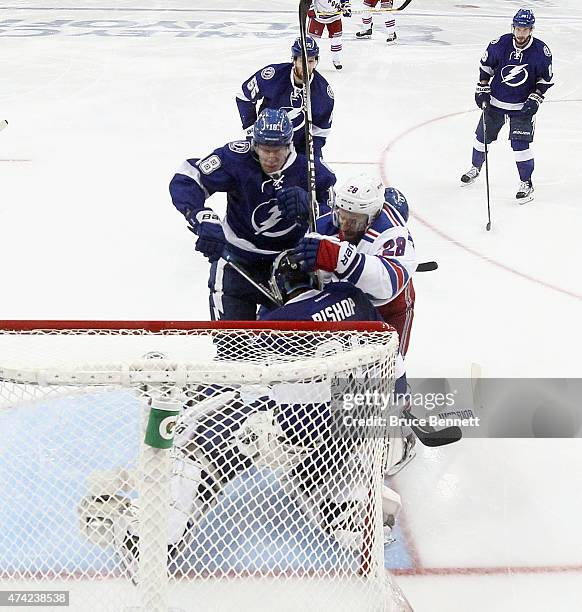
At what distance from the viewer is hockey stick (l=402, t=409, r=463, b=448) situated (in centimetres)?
250

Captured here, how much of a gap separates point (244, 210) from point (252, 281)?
0.26 m

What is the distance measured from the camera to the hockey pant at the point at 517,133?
4.83 metres

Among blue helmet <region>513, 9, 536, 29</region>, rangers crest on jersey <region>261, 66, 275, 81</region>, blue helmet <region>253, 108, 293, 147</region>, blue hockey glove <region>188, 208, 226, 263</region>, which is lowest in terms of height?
blue hockey glove <region>188, 208, 226, 263</region>

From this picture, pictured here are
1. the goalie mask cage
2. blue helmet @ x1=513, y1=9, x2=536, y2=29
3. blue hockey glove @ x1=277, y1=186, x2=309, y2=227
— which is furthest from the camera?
blue helmet @ x1=513, y1=9, x2=536, y2=29

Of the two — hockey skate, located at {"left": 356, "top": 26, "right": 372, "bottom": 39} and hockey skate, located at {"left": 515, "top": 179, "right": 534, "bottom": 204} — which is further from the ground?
hockey skate, located at {"left": 515, "top": 179, "right": 534, "bottom": 204}

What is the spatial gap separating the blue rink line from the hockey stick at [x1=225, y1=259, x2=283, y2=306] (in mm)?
875

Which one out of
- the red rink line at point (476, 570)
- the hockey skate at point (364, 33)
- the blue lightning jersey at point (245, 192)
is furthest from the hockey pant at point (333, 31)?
the red rink line at point (476, 570)

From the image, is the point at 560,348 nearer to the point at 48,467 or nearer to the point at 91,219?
the point at 48,467

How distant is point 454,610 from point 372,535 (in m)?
0.33

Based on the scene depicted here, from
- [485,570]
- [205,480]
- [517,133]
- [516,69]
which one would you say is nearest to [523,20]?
[516,69]

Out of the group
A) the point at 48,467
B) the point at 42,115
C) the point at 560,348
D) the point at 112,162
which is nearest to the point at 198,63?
the point at 42,115

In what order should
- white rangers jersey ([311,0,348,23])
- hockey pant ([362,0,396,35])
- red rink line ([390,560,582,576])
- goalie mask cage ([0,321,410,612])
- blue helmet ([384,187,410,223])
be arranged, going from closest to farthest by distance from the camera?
goalie mask cage ([0,321,410,612]) → red rink line ([390,560,582,576]) → blue helmet ([384,187,410,223]) → white rangers jersey ([311,0,348,23]) → hockey pant ([362,0,396,35])

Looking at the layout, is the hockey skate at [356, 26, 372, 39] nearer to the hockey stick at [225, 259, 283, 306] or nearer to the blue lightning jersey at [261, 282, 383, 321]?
the hockey stick at [225, 259, 283, 306]

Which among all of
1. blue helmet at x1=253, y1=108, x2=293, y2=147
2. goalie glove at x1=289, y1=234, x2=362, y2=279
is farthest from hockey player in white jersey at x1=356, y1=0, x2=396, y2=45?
goalie glove at x1=289, y1=234, x2=362, y2=279
